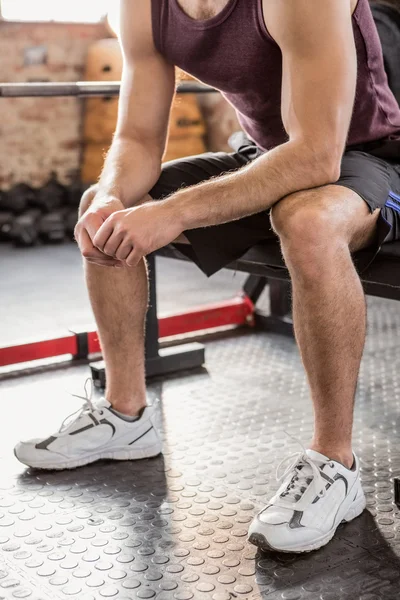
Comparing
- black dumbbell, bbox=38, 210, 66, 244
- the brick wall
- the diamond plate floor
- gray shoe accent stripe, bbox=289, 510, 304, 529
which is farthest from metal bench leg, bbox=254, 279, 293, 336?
the brick wall

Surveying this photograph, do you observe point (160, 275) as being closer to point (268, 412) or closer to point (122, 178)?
point (268, 412)

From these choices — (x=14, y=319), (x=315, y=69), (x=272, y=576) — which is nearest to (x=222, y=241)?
(x=315, y=69)

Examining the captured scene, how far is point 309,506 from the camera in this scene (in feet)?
4.74

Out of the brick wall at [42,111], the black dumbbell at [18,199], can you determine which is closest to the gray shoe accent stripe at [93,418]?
the black dumbbell at [18,199]

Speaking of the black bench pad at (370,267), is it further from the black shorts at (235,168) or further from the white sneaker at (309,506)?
the white sneaker at (309,506)

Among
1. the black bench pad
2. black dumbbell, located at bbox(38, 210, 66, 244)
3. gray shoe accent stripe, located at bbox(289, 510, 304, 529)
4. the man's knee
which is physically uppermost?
the man's knee

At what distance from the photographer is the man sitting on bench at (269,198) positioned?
1.46 m

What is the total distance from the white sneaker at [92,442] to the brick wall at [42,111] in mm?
4332

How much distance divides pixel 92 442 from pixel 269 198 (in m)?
0.70

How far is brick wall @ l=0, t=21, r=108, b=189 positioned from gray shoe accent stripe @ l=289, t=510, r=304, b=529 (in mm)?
4882

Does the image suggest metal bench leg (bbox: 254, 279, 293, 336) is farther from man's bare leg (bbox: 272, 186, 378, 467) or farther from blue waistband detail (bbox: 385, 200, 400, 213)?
man's bare leg (bbox: 272, 186, 378, 467)

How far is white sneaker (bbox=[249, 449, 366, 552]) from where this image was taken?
140 centimetres

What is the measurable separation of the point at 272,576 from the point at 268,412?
832 millimetres

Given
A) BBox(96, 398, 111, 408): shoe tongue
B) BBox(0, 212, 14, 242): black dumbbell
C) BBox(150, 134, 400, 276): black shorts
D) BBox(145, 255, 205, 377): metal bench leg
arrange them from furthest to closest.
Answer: BBox(0, 212, 14, 242): black dumbbell, BBox(145, 255, 205, 377): metal bench leg, BBox(96, 398, 111, 408): shoe tongue, BBox(150, 134, 400, 276): black shorts
